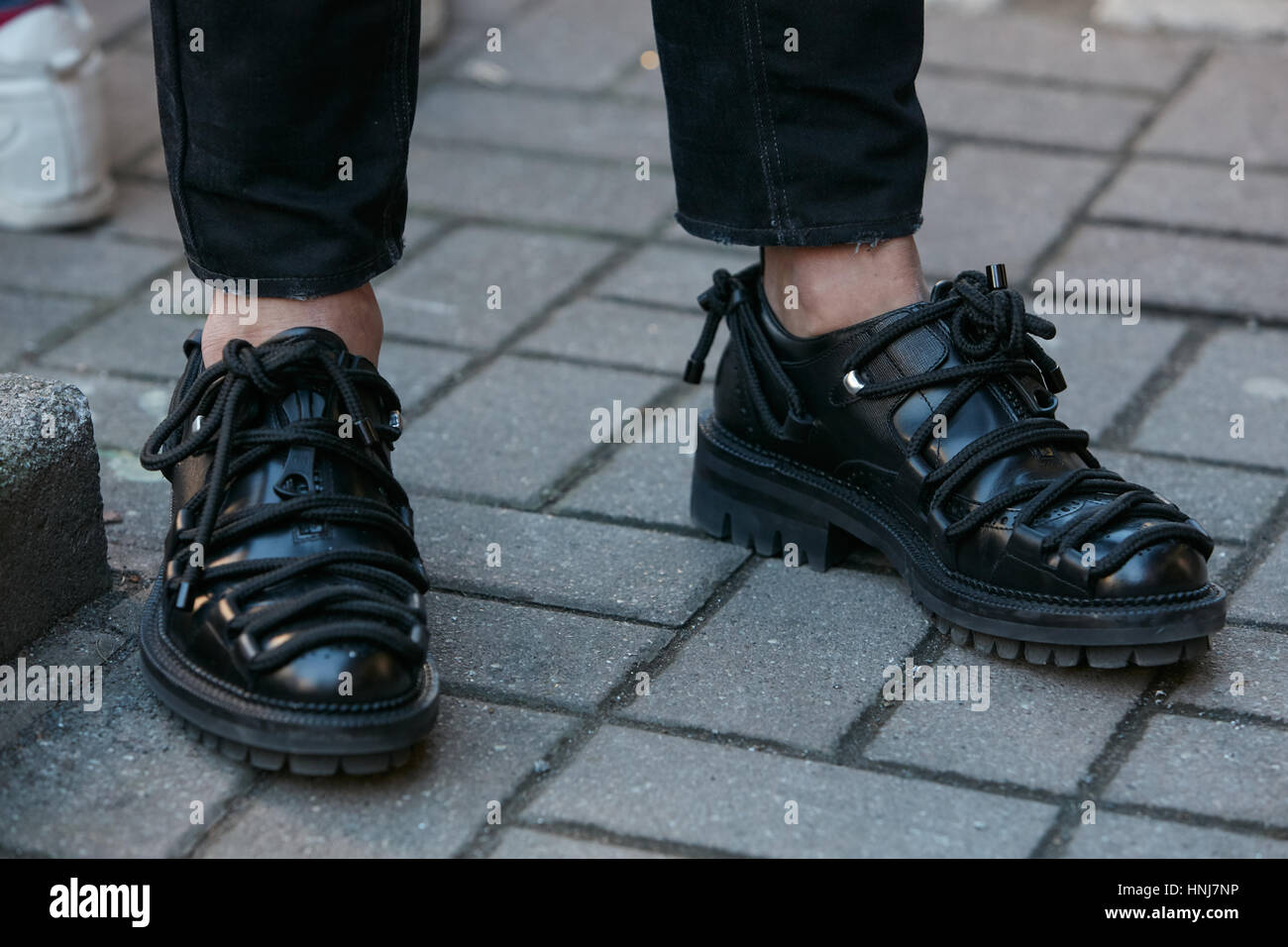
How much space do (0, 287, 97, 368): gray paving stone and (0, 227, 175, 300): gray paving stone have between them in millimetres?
37

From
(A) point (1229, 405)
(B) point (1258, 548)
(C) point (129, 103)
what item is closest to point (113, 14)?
(C) point (129, 103)

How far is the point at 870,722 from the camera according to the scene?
4.83ft

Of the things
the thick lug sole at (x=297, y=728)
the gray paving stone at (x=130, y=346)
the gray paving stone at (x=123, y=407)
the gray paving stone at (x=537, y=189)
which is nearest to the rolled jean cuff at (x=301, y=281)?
the thick lug sole at (x=297, y=728)

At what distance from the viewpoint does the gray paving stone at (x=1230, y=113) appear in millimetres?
2914

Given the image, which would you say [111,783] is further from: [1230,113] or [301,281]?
[1230,113]

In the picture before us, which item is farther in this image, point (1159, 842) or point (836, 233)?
point (836, 233)

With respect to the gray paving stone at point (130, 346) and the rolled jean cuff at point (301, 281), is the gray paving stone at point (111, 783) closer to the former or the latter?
the rolled jean cuff at point (301, 281)

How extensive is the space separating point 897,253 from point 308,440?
62 cm

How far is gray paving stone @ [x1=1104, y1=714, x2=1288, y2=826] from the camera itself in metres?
1.35

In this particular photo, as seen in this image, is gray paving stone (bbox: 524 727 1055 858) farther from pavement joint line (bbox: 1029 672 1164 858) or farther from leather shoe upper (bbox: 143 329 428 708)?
leather shoe upper (bbox: 143 329 428 708)

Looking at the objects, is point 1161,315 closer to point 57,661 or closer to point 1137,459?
point 1137,459

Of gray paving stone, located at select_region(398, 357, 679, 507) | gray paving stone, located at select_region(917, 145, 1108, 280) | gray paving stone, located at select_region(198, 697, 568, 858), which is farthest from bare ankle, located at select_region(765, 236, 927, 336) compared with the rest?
gray paving stone, located at select_region(917, 145, 1108, 280)

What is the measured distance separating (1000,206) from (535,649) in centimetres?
147
